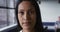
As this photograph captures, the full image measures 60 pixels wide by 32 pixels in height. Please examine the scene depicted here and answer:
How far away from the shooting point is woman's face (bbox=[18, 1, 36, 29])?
34 cm

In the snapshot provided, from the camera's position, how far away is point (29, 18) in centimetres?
34

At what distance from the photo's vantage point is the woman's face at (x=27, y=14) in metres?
0.34

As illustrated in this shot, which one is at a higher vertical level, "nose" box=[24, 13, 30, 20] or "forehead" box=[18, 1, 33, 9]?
"forehead" box=[18, 1, 33, 9]

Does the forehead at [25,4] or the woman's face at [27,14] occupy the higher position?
the forehead at [25,4]

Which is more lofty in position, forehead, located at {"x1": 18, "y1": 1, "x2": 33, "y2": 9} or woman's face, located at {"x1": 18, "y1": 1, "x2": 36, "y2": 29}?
forehead, located at {"x1": 18, "y1": 1, "x2": 33, "y2": 9}

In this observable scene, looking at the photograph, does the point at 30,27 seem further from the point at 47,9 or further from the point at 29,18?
the point at 47,9

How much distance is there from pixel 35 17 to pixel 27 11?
38mm

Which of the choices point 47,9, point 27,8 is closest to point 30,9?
point 27,8

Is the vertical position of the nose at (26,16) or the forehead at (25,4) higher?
the forehead at (25,4)

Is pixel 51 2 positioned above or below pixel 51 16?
above

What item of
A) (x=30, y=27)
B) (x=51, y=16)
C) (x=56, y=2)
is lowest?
(x=51, y=16)

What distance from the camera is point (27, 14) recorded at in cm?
34

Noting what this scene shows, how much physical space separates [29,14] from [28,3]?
0.12 feet

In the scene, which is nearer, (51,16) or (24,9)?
(24,9)
